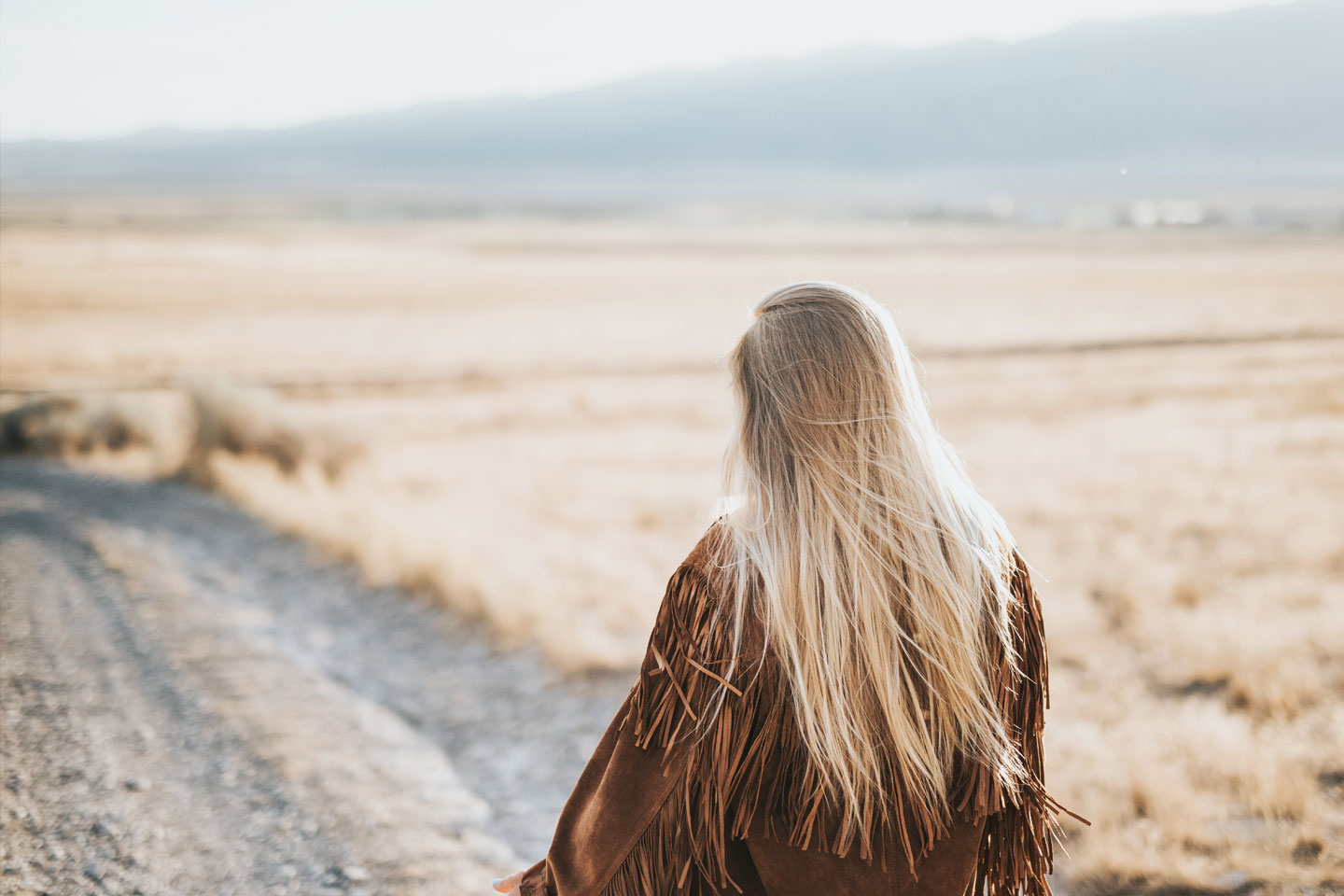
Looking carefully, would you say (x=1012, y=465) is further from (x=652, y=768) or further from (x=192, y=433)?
(x=652, y=768)

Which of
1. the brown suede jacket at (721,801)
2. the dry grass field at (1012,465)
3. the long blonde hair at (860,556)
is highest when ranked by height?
the long blonde hair at (860,556)

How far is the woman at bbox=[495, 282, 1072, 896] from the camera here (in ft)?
4.85

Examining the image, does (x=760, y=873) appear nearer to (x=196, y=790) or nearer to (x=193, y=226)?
(x=196, y=790)

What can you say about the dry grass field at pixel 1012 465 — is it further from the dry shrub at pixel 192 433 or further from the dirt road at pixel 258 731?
the dirt road at pixel 258 731

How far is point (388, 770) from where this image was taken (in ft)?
12.8

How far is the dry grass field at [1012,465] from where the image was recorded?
151 inches

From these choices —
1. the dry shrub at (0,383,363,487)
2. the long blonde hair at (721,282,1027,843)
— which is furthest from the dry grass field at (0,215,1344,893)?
the long blonde hair at (721,282,1027,843)

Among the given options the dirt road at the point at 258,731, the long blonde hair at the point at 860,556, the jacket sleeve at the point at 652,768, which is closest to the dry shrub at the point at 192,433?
the dirt road at the point at 258,731

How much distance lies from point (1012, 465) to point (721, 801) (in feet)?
36.0

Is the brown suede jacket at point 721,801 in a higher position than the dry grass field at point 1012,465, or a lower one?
higher

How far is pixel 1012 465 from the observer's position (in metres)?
11.6

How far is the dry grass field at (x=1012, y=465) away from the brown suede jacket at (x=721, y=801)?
549mm

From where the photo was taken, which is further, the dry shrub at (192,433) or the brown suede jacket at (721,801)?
the dry shrub at (192,433)

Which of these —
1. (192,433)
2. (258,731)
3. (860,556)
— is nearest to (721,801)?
(860,556)
